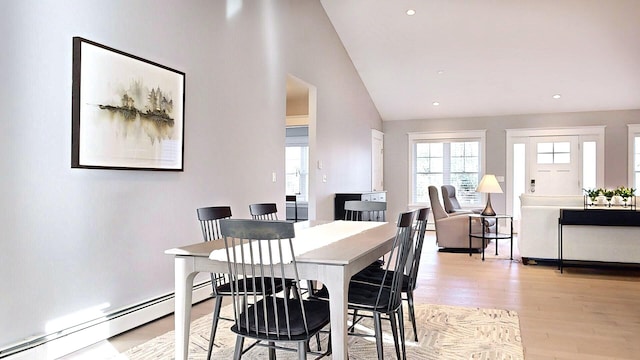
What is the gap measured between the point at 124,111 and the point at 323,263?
2.05 m

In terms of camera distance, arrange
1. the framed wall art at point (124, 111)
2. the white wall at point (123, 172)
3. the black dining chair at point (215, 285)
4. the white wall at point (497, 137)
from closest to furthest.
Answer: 1. the white wall at point (123, 172)
2. the black dining chair at point (215, 285)
3. the framed wall art at point (124, 111)
4. the white wall at point (497, 137)

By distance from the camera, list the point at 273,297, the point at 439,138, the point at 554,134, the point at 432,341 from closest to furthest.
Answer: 1. the point at 273,297
2. the point at 432,341
3. the point at 554,134
4. the point at 439,138

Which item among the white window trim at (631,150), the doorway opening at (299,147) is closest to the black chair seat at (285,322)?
the doorway opening at (299,147)

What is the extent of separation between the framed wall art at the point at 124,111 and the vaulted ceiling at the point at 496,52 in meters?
3.68

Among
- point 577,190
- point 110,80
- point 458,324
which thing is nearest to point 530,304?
point 458,324

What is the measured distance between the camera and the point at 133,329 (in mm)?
3426

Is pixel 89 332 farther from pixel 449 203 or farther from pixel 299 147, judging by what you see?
pixel 299 147

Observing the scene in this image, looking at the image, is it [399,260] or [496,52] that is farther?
[496,52]

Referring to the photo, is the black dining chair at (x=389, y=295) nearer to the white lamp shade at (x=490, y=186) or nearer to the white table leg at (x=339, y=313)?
the white table leg at (x=339, y=313)

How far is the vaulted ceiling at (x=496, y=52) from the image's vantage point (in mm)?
6273

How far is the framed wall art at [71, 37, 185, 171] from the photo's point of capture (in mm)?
3008

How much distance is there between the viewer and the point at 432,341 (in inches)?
124

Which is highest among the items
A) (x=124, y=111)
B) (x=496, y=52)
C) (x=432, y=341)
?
(x=496, y=52)

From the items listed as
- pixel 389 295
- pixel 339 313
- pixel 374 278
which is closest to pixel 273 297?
pixel 339 313
